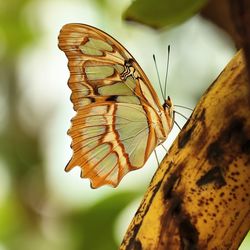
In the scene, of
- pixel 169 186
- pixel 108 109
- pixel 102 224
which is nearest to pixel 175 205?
pixel 169 186

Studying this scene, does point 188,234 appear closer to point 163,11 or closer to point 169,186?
point 169,186

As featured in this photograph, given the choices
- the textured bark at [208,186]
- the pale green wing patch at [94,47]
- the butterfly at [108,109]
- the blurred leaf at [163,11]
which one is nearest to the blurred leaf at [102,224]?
the butterfly at [108,109]

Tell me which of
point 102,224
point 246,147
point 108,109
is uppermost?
point 108,109

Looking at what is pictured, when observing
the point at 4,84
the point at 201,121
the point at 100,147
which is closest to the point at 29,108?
the point at 4,84

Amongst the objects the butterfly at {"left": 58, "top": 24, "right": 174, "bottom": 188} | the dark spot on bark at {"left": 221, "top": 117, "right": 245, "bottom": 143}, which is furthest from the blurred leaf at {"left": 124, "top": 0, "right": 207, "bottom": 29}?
the butterfly at {"left": 58, "top": 24, "right": 174, "bottom": 188}

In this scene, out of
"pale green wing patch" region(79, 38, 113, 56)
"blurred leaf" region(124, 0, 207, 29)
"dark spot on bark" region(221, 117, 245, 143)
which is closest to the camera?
"blurred leaf" region(124, 0, 207, 29)

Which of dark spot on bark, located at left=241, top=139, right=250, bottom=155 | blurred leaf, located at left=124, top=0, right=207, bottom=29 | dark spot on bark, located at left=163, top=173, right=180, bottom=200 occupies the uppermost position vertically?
blurred leaf, located at left=124, top=0, right=207, bottom=29

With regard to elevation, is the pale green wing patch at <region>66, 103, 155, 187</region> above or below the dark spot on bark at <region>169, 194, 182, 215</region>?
above

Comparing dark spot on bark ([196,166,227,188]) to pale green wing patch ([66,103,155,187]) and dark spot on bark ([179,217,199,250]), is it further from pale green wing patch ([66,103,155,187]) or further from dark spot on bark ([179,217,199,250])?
pale green wing patch ([66,103,155,187])
